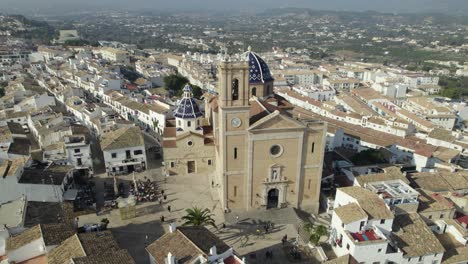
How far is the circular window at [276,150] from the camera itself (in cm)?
3012

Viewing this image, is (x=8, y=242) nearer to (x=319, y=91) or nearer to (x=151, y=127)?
(x=151, y=127)

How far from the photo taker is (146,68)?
9400cm

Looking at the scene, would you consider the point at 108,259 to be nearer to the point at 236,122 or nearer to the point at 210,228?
the point at 210,228

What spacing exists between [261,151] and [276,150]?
131cm

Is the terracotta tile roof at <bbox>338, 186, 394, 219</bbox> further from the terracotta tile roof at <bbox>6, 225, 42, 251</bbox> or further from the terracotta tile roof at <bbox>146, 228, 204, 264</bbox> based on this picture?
the terracotta tile roof at <bbox>6, 225, 42, 251</bbox>

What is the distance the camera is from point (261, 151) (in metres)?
30.0

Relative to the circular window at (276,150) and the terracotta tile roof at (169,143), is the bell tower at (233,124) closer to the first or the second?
the circular window at (276,150)

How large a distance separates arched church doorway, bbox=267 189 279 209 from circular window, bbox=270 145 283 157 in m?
3.56

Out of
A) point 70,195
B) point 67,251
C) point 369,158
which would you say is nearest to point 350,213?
point 369,158

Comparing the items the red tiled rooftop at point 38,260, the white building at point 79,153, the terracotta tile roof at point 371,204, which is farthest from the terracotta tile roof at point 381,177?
the white building at point 79,153

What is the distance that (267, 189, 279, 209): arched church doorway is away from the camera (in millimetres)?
32037

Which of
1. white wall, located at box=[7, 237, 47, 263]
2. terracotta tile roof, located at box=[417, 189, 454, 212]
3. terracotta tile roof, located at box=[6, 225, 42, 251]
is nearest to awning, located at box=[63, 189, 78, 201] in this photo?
terracotta tile roof, located at box=[6, 225, 42, 251]

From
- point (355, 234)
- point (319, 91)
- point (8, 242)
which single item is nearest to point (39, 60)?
point (319, 91)

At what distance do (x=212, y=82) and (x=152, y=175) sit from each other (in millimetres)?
48146
